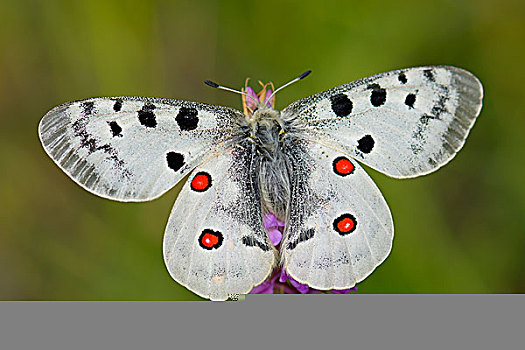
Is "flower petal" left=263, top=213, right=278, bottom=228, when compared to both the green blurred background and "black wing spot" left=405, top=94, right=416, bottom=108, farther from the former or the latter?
the green blurred background

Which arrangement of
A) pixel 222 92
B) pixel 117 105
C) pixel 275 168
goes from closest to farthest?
1. pixel 117 105
2. pixel 275 168
3. pixel 222 92

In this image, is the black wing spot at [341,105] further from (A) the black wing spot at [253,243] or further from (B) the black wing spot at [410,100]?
(A) the black wing spot at [253,243]

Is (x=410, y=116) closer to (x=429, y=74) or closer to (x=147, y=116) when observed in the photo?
(x=429, y=74)

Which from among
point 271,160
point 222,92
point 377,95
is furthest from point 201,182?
point 222,92
